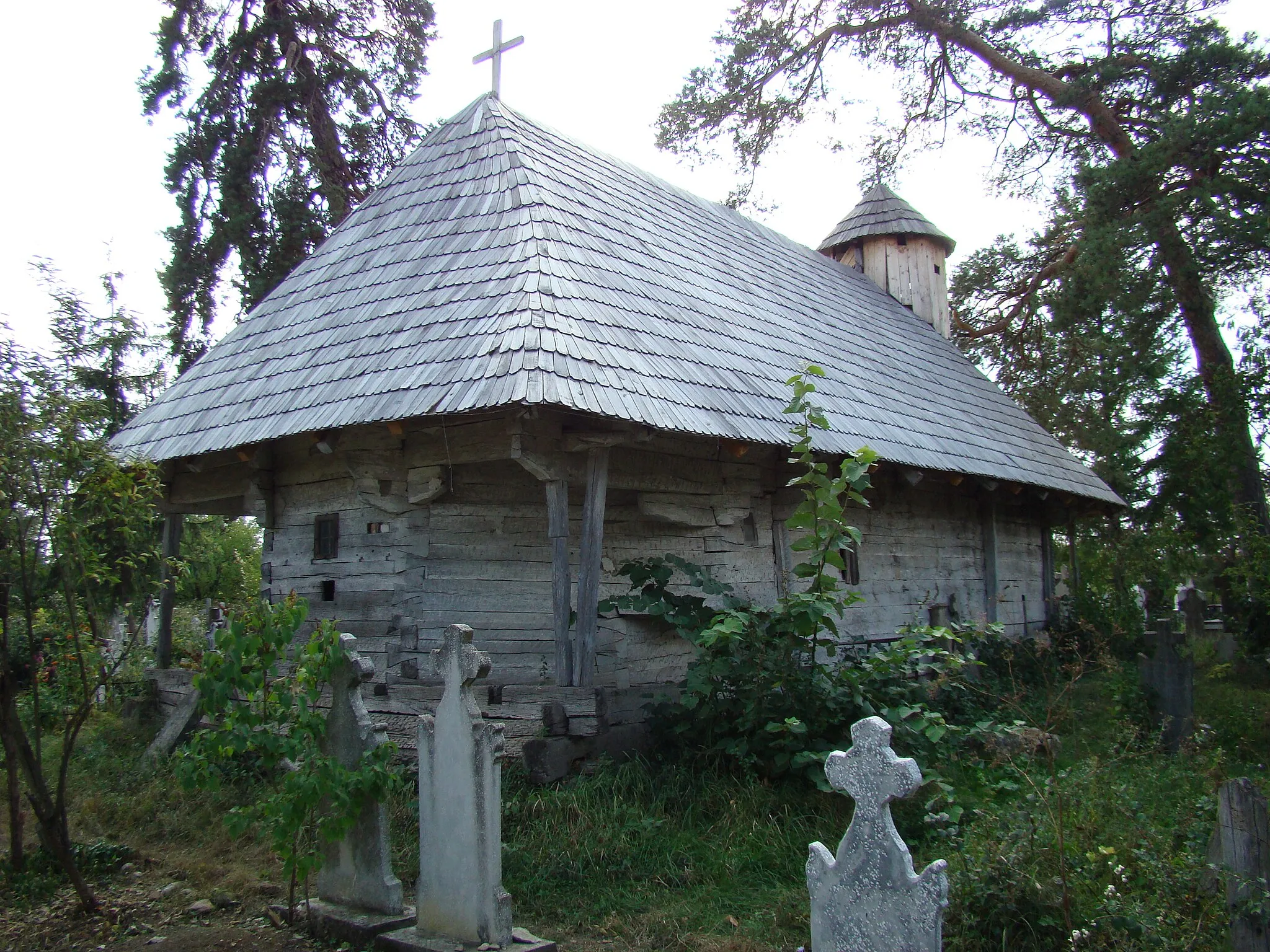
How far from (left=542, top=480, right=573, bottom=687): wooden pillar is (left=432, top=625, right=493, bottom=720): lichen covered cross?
2.13 meters

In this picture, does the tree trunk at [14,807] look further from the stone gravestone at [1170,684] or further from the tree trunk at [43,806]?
the stone gravestone at [1170,684]

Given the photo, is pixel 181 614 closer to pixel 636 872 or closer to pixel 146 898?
pixel 146 898

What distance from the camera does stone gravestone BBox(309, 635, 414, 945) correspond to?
4.51m

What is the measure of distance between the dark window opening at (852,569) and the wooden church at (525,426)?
19cm

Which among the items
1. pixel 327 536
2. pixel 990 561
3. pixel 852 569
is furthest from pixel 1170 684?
pixel 327 536

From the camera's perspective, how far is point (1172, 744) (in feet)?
26.0

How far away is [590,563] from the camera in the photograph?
6.77 meters

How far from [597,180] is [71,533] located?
6824 mm

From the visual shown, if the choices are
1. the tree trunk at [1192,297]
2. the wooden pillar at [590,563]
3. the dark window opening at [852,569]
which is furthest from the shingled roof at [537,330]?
the tree trunk at [1192,297]

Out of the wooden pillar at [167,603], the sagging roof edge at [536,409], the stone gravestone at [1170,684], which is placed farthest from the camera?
the wooden pillar at [167,603]

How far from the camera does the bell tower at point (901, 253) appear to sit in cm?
1748

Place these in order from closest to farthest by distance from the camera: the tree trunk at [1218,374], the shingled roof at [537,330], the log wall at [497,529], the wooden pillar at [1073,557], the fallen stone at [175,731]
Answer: the shingled roof at [537,330]
the log wall at [497,529]
the fallen stone at [175,731]
the tree trunk at [1218,374]
the wooden pillar at [1073,557]

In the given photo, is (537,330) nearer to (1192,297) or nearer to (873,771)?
(873,771)

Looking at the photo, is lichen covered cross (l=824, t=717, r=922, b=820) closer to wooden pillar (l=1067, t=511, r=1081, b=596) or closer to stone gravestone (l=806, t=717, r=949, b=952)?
stone gravestone (l=806, t=717, r=949, b=952)
